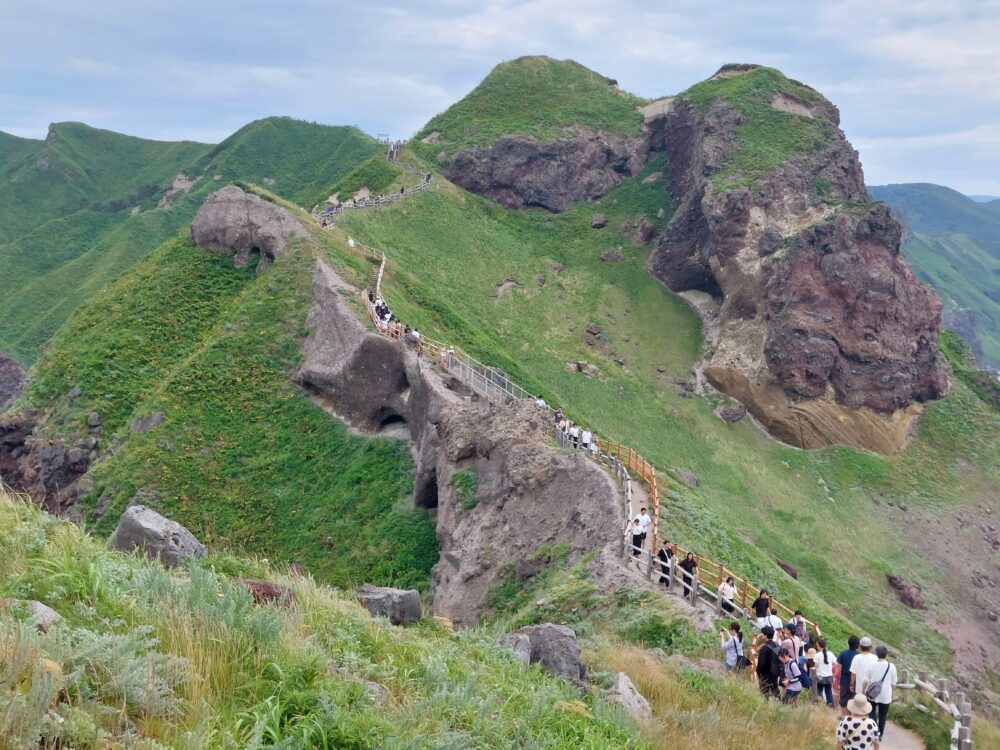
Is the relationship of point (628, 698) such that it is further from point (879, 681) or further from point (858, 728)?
point (879, 681)

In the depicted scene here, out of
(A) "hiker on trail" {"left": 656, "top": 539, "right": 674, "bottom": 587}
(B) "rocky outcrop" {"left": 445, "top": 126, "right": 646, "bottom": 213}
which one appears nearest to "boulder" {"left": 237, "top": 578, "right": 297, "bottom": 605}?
(A) "hiker on trail" {"left": 656, "top": 539, "right": 674, "bottom": 587}

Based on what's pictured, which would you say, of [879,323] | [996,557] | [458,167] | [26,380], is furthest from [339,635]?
[458,167]

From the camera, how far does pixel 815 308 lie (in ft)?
172

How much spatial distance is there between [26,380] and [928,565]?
49.4 m

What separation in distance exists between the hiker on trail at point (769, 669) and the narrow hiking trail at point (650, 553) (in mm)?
1485

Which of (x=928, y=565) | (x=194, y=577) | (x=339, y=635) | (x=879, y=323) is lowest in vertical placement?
(x=928, y=565)

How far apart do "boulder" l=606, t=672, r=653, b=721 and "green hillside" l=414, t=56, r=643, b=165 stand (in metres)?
68.9

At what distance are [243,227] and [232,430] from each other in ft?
50.1

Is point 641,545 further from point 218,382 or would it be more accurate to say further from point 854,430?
point 854,430

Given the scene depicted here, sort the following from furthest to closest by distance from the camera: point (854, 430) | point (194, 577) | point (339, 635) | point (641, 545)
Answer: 1. point (854, 430)
2. point (641, 545)
3. point (339, 635)
4. point (194, 577)

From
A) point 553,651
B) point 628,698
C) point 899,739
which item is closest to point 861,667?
point 899,739

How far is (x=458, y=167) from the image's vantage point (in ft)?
238

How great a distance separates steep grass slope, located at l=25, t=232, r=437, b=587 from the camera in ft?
86.9

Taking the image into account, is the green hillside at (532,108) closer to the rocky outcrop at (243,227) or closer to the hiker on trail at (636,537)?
the rocky outcrop at (243,227)
